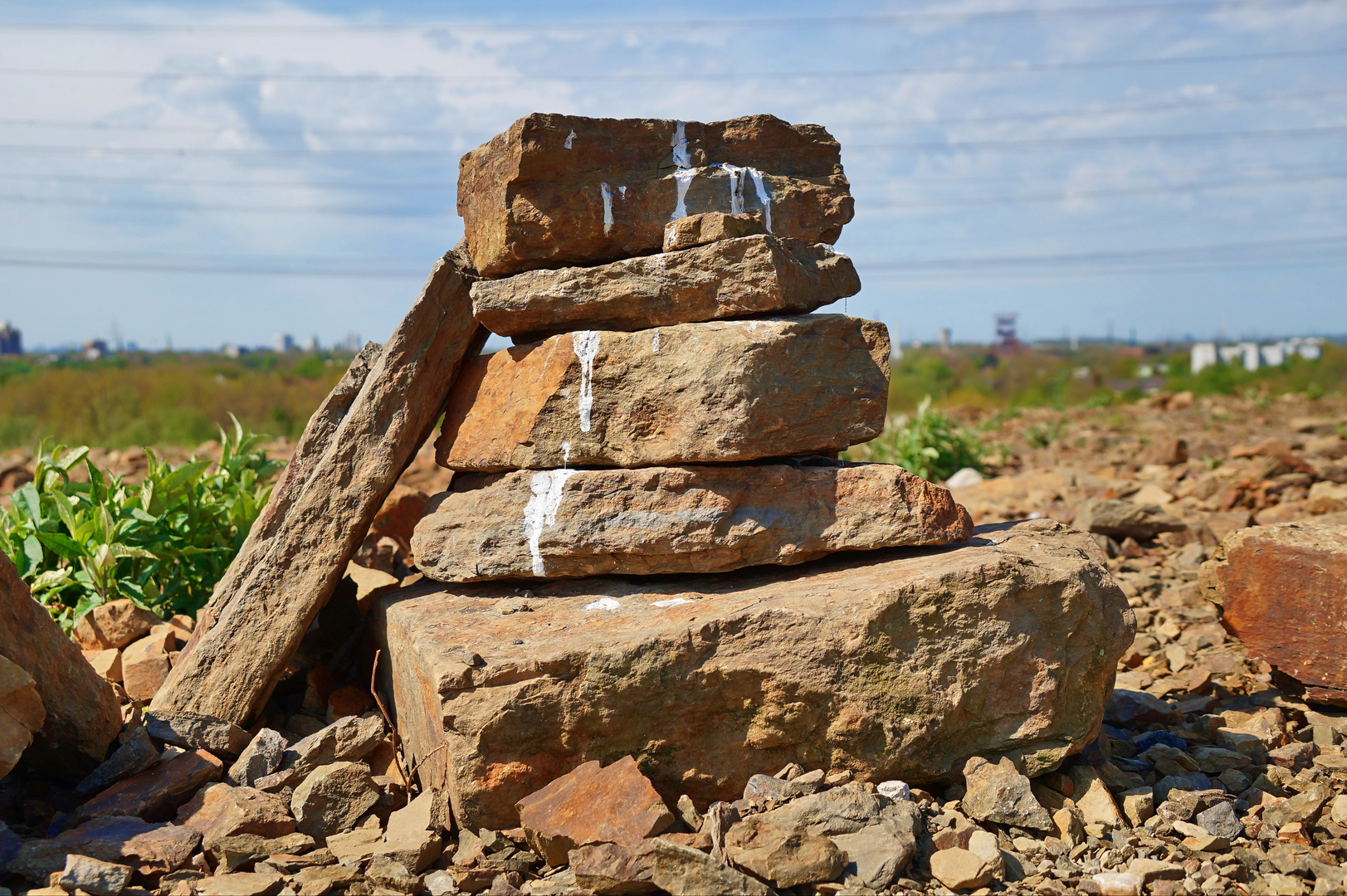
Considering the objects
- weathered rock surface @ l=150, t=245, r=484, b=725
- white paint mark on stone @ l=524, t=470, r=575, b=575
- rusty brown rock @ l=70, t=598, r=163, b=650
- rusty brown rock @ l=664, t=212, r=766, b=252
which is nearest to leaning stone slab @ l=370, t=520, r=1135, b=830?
white paint mark on stone @ l=524, t=470, r=575, b=575

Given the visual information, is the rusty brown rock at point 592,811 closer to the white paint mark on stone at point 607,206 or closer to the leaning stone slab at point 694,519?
the leaning stone slab at point 694,519

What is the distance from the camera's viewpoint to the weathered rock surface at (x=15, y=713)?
2725 millimetres

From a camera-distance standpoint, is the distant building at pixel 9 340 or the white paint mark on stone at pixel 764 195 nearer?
the white paint mark on stone at pixel 764 195

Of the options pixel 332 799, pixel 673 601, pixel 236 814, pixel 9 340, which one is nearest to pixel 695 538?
pixel 673 601

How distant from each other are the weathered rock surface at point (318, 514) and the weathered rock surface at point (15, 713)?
0.66m

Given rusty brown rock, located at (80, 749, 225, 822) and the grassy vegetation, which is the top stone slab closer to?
rusty brown rock, located at (80, 749, 225, 822)

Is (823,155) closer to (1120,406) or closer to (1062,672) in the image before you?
(1062,672)

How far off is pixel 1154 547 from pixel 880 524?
4156 mm

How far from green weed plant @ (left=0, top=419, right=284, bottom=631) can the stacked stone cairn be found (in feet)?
4.89

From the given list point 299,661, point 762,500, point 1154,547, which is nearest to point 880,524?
point 762,500

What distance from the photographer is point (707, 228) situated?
3484 millimetres

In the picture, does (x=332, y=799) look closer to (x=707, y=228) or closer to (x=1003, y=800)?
(x=1003, y=800)

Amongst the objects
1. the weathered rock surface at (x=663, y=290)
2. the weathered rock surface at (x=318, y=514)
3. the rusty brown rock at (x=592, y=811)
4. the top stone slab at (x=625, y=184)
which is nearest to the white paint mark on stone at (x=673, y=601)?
the rusty brown rock at (x=592, y=811)

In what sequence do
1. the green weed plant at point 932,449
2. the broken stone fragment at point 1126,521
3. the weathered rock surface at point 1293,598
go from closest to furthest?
the weathered rock surface at point 1293,598, the broken stone fragment at point 1126,521, the green weed plant at point 932,449
